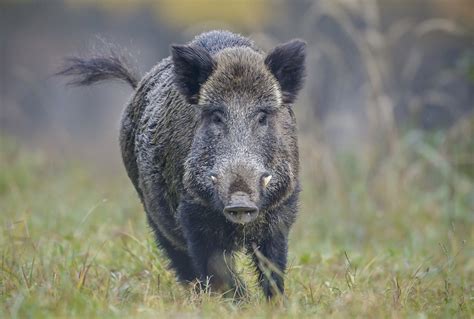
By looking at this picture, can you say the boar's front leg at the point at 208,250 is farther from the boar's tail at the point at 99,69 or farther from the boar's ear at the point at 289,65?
the boar's tail at the point at 99,69

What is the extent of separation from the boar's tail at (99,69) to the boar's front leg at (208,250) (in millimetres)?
1938

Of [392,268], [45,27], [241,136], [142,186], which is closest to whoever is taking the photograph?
[241,136]

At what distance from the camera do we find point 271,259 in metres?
5.40

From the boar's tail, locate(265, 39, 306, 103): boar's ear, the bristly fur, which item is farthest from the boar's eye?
the boar's tail

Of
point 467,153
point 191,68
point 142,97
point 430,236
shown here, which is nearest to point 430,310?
point 191,68

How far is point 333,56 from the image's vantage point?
29.9 feet

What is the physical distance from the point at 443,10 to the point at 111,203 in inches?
393

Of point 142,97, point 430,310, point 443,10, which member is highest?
point 443,10

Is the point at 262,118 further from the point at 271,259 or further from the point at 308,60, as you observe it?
the point at 308,60

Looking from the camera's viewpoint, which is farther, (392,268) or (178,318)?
(392,268)

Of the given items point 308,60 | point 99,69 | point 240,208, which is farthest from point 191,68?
point 308,60

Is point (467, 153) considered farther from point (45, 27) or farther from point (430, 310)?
point (45, 27)

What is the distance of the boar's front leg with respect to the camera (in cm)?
531

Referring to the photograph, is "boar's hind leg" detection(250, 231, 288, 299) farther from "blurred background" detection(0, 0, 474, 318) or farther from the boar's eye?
the boar's eye
